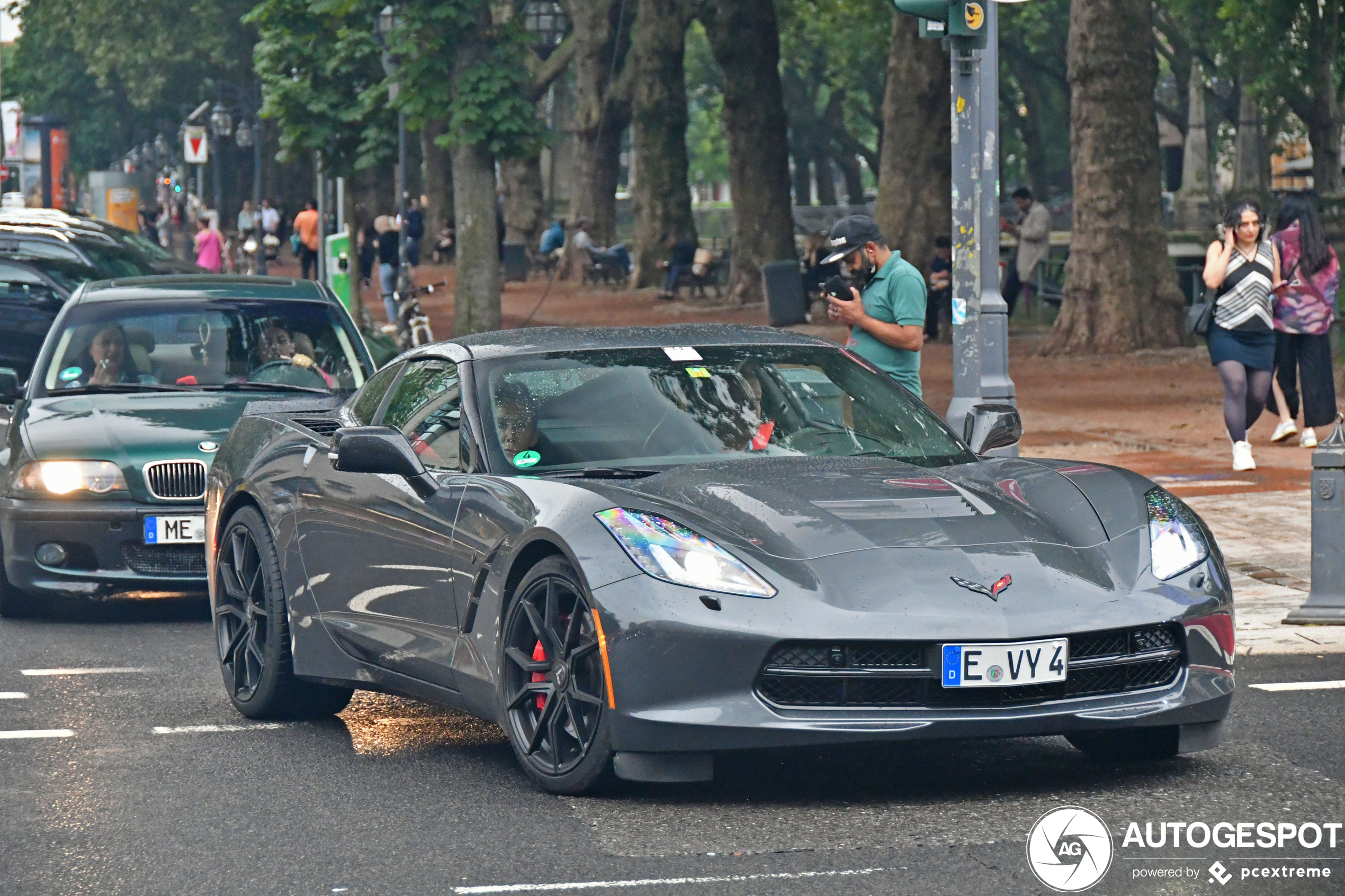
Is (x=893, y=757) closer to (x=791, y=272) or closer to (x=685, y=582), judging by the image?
(x=685, y=582)

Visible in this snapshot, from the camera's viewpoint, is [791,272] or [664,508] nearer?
[664,508]

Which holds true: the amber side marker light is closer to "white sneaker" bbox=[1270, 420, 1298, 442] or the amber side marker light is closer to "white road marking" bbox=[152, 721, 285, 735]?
"white road marking" bbox=[152, 721, 285, 735]

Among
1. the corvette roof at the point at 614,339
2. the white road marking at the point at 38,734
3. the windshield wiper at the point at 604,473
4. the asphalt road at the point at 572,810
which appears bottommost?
the white road marking at the point at 38,734

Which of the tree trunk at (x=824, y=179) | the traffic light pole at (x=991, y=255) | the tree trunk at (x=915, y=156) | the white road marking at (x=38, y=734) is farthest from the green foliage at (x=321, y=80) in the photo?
the tree trunk at (x=824, y=179)

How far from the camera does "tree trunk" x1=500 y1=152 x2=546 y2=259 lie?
165 feet

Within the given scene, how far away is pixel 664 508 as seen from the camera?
582 centimetres

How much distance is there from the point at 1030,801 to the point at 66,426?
5.83 metres

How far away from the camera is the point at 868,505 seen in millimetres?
5902

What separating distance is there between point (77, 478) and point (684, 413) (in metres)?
4.20

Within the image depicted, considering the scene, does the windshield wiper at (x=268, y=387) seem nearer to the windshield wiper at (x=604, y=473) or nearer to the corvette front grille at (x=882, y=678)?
the windshield wiper at (x=604, y=473)

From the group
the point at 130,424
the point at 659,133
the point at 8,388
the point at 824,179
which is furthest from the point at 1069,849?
the point at 824,179

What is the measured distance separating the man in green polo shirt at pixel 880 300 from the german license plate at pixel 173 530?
307 cm

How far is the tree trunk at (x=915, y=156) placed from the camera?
27.2 m

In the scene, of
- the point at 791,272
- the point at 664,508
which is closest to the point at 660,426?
the point at 664,508
